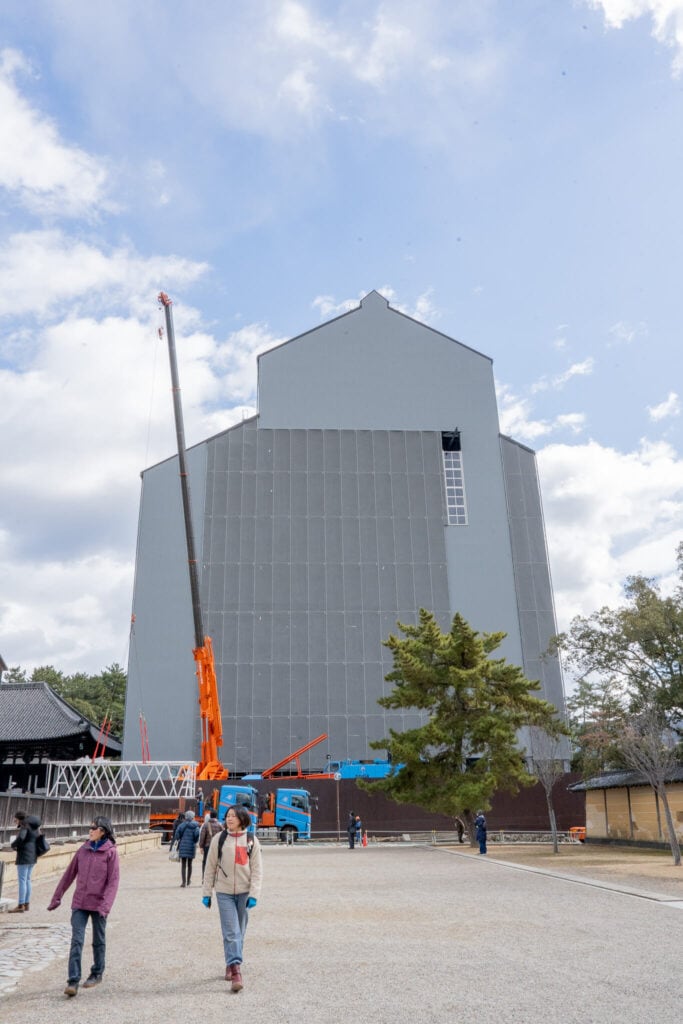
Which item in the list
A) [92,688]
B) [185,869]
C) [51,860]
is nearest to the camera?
[185,869]

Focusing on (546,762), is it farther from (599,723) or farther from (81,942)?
(81,942)

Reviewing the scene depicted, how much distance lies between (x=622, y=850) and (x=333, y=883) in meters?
16.6

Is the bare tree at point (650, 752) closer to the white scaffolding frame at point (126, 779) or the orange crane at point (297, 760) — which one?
the white scaffolding frame at point (126, 779)

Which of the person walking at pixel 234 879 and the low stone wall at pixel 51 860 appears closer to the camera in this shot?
the person walking at pixel 234 879

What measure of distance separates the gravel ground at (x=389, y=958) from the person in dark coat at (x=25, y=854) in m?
0.27

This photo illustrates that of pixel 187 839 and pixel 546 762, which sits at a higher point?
pixel 546 762

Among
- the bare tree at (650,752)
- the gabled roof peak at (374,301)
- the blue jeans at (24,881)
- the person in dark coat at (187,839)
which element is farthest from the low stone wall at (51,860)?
the gabled roof peak at (374,301)

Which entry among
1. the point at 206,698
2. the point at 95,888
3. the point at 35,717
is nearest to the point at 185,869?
the point at 95,888

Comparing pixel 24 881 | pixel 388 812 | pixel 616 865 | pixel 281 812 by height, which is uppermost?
pixel 24 881

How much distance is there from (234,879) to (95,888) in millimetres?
1349

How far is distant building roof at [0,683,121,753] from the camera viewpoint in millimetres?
40156

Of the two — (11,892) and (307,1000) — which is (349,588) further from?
(307,1000)

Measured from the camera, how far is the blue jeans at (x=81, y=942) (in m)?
7.05

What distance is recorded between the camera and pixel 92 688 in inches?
3644
